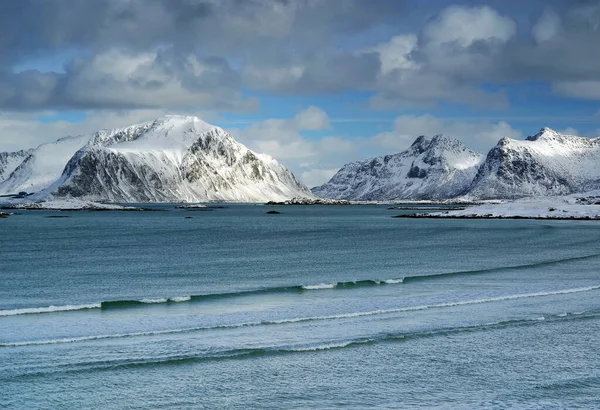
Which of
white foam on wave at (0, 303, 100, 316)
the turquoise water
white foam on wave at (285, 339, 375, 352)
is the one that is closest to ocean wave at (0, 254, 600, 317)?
white foam on wave at (0, 303, 100, 316)

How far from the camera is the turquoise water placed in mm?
22453

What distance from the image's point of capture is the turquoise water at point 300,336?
22.5 metres

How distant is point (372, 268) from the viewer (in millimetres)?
62656

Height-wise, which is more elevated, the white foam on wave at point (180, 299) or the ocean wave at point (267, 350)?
the white foam on wave at point (180, 299)

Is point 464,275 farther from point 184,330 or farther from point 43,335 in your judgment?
point 43,335

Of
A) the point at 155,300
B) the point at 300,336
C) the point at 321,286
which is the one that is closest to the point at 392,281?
the point at 321,286

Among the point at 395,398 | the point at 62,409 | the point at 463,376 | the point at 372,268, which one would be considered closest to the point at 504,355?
the point at 463,376

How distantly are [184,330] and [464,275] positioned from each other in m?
29.1

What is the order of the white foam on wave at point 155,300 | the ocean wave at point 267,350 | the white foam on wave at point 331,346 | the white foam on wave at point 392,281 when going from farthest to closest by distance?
the white foam on wave at point 392,281
the white foam on wave at point 155,300
the white foam on wave at point 331,346
the ocean wave at point 267,350

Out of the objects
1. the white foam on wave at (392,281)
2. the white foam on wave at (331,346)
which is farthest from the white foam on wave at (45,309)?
the white foam on wave at (392,281)

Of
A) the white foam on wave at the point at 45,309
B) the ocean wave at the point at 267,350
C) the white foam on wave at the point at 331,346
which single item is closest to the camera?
the ocean wave at the point at 267,350

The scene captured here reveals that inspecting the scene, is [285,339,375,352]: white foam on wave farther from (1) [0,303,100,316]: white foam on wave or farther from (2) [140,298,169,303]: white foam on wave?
(1) [0,303,100,316]: white foam on wave

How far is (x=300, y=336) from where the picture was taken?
30.5 m

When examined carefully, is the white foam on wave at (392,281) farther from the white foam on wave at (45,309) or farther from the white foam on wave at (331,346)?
the white foam on wave at (331,346)
